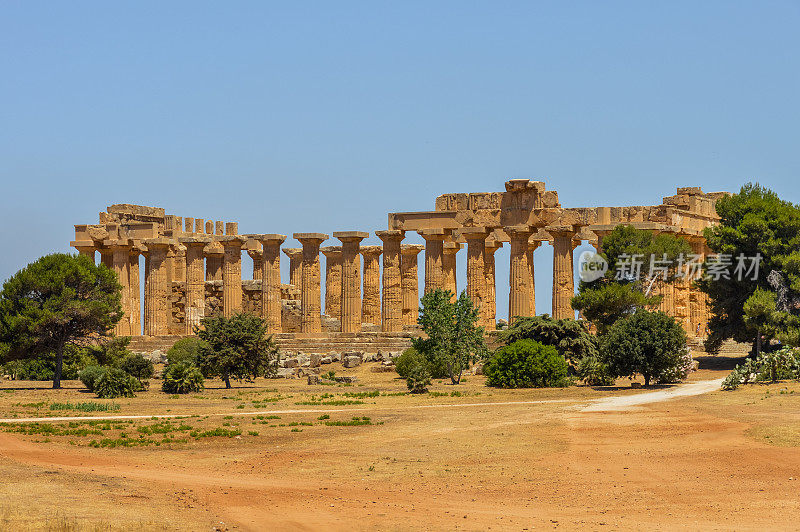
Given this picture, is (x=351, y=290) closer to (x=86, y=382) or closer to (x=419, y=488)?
(x=86, y=382)

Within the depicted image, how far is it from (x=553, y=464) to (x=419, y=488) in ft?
11.6

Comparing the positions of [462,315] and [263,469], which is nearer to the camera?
[263,469]

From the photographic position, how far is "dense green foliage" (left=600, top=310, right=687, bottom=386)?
38375mm

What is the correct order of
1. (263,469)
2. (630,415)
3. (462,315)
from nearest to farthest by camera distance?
(263,469)
(630,415)
(462,315)

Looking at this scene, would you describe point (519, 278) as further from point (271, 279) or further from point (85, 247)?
point (85, 247)

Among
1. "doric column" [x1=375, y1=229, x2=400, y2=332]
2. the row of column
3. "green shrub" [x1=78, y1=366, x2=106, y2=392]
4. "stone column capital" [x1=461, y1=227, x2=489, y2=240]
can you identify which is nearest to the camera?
"green shrub" [x1=78, y1=366, x2=106, y2=392]

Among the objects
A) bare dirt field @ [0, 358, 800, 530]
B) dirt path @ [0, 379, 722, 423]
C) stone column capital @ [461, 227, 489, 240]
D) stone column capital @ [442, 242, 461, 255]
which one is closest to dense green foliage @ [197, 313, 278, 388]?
bare dirt field @ [0, 358, 800, 530]

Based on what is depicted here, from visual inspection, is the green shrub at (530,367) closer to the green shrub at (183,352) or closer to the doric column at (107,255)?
the green shrub at (183,352)

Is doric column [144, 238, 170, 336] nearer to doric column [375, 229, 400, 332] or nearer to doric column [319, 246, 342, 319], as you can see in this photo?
doric column [319, 246, 342, 319]

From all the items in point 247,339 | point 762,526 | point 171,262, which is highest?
point 171,262

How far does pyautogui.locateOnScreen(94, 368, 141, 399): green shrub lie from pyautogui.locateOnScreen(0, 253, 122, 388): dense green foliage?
534cm

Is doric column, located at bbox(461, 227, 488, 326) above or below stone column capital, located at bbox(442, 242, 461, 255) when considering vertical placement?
below

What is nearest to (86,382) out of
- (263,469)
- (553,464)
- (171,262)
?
(263,469)

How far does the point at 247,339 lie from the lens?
141 feet
